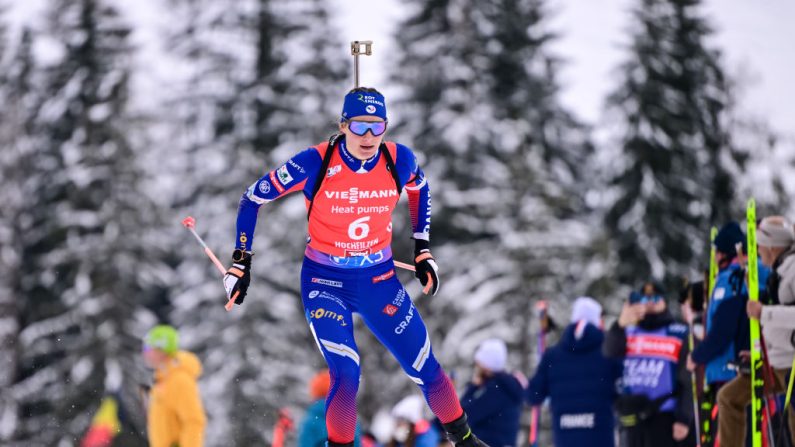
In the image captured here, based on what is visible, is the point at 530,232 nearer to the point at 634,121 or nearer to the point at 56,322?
the point at 634,121

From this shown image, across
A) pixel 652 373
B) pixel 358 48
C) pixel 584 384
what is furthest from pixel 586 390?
pixel 358 48

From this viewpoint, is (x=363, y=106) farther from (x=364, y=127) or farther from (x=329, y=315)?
(x=329, y=315)

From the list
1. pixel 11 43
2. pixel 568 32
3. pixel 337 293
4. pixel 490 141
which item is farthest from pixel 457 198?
pixel 337 293

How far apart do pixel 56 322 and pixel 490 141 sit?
13.1 m

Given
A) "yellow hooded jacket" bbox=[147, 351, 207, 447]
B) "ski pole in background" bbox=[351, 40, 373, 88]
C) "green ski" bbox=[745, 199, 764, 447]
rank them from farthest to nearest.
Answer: "yellow hooded jacket" bbox=[147, 351, 207, 447] → "green ski" bbox=[745, 199, 764, 447] → "ski pole in background" bbox=[351, 40, 373, 88]

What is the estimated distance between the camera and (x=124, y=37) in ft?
116

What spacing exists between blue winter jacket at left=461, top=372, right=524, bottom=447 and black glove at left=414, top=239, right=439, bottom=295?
8.93 ft

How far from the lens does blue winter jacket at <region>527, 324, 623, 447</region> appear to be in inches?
406

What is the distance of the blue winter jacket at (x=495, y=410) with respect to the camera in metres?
10.3

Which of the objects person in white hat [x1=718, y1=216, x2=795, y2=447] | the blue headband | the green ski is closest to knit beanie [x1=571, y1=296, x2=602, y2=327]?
person in white hat [x1=718, y1=216, x2=795, y2=447]

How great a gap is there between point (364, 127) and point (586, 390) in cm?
417

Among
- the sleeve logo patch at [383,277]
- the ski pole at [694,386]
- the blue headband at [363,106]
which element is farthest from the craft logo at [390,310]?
the ski pole at [694,386]

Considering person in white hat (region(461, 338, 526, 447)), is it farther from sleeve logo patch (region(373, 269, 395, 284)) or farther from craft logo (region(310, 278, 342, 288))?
craft logo (region(310, 278, 342, 288))

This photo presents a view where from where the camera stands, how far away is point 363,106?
23.8 ft
